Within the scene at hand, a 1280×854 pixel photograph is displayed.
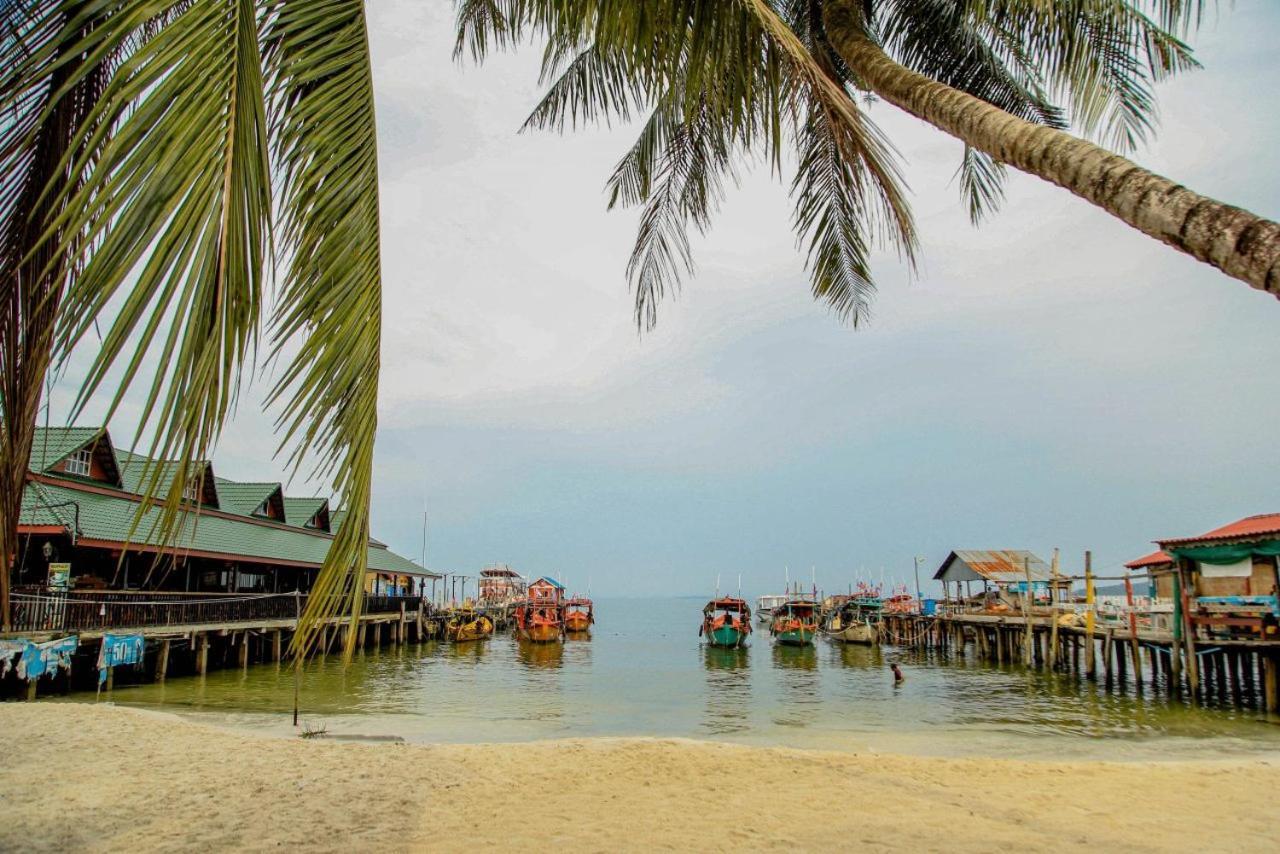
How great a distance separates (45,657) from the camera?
15.5 metres

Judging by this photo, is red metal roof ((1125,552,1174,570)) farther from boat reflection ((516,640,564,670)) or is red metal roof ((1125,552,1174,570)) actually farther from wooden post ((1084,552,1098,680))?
boat reflection ((516,640,564,670))

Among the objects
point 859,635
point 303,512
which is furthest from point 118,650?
point 859,635

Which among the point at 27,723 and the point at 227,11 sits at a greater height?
the point at 227,11

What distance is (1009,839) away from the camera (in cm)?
711

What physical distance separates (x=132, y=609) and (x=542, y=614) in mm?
28052

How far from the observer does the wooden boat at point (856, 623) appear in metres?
41.3

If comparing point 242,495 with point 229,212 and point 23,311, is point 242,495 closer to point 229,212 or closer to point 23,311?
point 23,311

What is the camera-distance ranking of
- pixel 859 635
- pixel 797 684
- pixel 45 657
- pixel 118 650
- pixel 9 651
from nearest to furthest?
pixel 9 651 < pixel 45 657 < pixel 118 650 < pixel 797 684 < pixel 859 635

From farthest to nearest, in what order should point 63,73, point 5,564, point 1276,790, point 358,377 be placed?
1. point 1276,790
2. point 63,73
3. point 5,564
4. point 358,377

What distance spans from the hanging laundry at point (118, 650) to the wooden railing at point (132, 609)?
0.70 meters

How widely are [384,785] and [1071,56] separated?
9.75 metres

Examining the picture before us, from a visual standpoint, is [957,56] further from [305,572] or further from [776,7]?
[305,572]

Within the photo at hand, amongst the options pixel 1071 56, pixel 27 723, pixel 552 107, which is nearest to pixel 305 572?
pixel 27 723

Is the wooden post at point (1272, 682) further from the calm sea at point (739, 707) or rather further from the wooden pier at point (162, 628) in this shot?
the wooden pier at point (162, 628)
